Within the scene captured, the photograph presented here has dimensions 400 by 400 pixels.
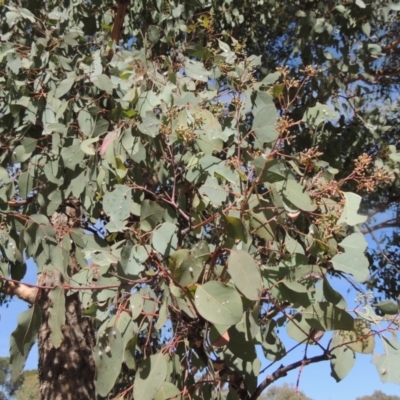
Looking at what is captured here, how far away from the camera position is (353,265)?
4.86ft

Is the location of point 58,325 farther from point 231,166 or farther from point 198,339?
point 231,166

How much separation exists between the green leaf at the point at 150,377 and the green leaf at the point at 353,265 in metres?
0.51

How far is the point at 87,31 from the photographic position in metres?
3.85

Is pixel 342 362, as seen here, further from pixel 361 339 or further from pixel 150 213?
pixel 150 213

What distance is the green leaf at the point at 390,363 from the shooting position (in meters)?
1.57

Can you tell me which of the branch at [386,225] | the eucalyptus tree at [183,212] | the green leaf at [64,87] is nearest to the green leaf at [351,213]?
the eucalyptus tree at [183,212]

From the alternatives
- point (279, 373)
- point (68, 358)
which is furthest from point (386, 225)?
point (279, 373)

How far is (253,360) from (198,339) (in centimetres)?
17

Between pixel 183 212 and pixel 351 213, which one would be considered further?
pixel 183 212

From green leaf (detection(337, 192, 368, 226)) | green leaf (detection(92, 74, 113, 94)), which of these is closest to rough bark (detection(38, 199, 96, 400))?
green leaf (detection(92, 74, 113, 94))

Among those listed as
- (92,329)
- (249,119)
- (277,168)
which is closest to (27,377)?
(92,329)

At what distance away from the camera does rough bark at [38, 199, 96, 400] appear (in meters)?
3.78

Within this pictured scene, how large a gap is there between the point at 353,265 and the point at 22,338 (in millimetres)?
984

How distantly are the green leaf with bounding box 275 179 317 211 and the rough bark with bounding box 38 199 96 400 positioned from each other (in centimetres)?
238
